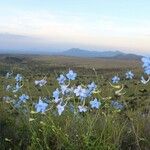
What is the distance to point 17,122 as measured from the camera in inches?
304

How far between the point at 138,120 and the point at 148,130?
42 centimetres

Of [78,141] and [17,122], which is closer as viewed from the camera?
[78,141]

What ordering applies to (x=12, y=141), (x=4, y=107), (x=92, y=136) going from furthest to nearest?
(x=4, y=107) → (x=12, y=141) → (x=92, y=136)

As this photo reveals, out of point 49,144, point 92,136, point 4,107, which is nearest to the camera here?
point 92,136

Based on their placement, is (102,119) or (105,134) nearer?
(105,134)

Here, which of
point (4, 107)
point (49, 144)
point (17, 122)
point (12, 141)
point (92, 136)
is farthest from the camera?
point (4, 107)

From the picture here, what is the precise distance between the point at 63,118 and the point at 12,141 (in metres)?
0.76

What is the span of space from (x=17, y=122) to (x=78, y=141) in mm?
1598

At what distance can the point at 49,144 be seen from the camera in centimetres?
660

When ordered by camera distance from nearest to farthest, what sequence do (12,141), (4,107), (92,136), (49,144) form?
1. (92,136)
2. (49,144)
3. (12,141)
4. (4,107)

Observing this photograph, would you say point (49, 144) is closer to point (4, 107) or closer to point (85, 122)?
point (85, 122)

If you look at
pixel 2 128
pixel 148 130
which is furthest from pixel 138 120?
pixel 2 128

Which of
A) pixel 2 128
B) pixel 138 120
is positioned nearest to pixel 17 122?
pixel 2 128

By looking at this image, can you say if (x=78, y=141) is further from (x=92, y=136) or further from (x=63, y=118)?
(x=63, y=118)
